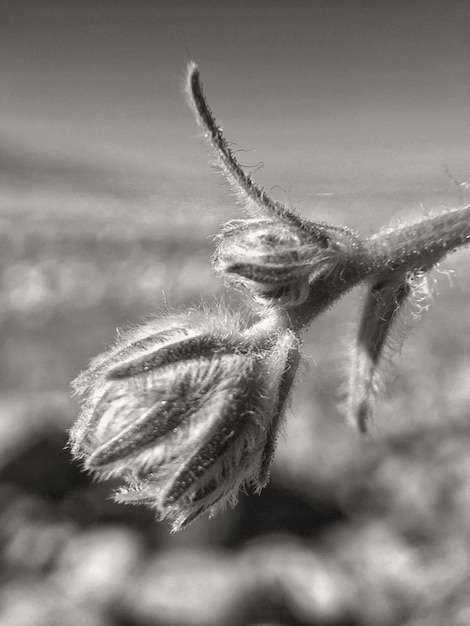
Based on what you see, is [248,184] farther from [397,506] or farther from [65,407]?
[65,407]

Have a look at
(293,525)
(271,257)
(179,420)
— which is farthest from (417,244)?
(293,525)

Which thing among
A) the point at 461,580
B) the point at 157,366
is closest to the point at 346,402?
the point at 157,366

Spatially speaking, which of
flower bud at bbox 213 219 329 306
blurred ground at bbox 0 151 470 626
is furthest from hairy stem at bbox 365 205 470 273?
blurred ground at bbox 0 151 470 626

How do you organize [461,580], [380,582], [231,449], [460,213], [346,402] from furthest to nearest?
[380,582]
[461,580]
[346,402]
[460,213]
[231,449]

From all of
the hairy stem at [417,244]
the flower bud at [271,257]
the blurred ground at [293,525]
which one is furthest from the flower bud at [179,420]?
the blurred ground at [293,525]

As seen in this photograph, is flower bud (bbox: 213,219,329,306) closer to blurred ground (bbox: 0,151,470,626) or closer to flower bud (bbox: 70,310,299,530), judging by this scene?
flower bud (bbox: 70,310,299,530)
